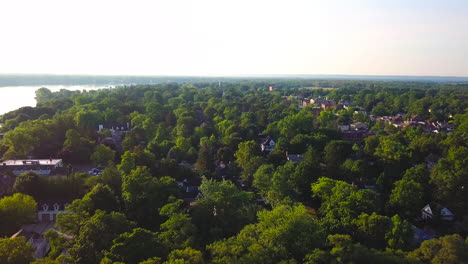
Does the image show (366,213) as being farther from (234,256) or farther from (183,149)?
(183,149)

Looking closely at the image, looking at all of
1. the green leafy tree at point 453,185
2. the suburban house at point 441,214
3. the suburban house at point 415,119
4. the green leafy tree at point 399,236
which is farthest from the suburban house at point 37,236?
the suburban house at point 415,119

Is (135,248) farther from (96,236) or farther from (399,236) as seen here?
(399,236)

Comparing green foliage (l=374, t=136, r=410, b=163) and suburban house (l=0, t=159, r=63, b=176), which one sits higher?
green foliage (l=374, t=136, r=410, b=163)

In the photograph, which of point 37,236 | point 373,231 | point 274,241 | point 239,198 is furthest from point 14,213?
point 373,231

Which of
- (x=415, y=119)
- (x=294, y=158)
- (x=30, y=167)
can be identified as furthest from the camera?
(x=415, y=119)

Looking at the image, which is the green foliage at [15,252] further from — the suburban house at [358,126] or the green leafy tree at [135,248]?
the suburban house at [358,126]

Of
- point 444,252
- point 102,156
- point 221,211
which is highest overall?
point 102,156

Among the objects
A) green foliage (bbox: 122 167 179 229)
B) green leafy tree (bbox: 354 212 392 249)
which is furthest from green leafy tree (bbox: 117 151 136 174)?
green leafy tree (bbox: 354 212 392 249)

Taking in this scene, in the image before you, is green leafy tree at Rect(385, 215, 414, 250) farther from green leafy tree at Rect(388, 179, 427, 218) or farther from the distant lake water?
the distant lake water
